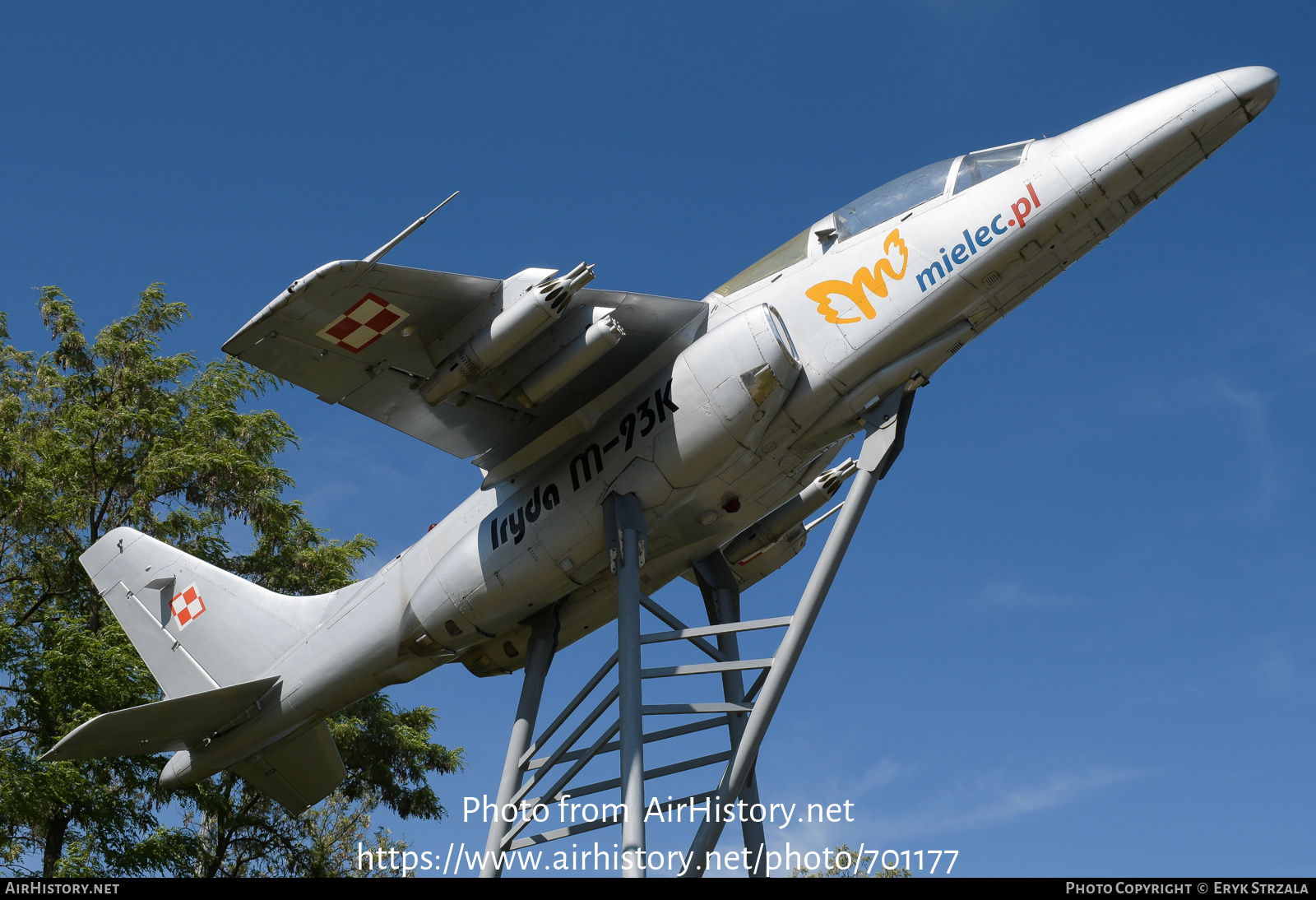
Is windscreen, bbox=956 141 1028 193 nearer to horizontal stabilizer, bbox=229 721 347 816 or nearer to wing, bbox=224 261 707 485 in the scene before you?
wing, bbox=224 261 707 485

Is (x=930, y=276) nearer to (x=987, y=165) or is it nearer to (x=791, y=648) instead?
(x=987, y=165)

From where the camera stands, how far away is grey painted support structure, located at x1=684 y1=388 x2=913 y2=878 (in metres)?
9.49

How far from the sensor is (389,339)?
10.2m

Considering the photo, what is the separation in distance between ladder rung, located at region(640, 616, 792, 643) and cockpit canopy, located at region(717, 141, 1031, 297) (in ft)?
10.2

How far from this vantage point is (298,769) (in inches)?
499

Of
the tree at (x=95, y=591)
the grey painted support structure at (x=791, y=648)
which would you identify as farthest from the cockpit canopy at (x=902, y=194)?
the tree at (x=95, y=591)

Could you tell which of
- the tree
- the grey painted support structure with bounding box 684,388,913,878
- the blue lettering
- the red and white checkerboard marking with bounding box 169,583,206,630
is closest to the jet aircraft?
the blue lettering

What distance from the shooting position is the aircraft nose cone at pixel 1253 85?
9.16 m

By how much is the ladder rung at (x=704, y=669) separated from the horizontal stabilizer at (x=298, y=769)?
4.53 meters

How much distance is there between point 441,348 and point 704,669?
3.67m

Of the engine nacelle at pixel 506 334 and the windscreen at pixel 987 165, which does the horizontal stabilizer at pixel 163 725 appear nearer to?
the engine nacelle at pixel 506 334

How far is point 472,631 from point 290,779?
3.25 m
